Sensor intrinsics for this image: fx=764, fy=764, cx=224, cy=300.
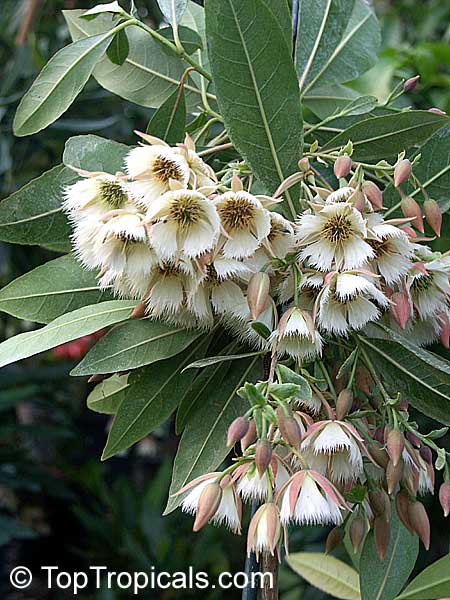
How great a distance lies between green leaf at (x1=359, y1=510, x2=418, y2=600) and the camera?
61 cm

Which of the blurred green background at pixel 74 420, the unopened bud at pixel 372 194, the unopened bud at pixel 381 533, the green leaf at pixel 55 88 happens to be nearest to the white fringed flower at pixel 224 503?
the unopened bud at pixel 381 533

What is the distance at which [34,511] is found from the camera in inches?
115

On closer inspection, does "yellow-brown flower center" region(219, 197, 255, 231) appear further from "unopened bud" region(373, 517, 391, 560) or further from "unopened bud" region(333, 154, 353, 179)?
"unopened bud" region(373, 517, 391, 560)

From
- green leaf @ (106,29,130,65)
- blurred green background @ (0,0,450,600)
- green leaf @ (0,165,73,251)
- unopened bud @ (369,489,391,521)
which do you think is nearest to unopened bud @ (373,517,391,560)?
unopened bud @ (369,489,391,521)

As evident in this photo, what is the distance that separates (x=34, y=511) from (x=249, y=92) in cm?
264

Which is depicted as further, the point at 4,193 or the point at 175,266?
the point at 4,193

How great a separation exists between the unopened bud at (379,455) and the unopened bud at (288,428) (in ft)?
0.24

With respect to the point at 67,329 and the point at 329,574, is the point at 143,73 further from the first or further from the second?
the point at 329,574

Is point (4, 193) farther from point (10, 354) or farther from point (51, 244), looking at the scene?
point (10, 354)

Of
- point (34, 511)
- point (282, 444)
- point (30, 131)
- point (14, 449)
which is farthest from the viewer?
point (34, 511)

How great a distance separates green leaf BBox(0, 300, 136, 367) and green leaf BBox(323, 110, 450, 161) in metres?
0.22

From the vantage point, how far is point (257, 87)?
57 centimetres

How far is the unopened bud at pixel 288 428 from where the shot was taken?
0.48m

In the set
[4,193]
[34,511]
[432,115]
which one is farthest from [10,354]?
[34,511]
